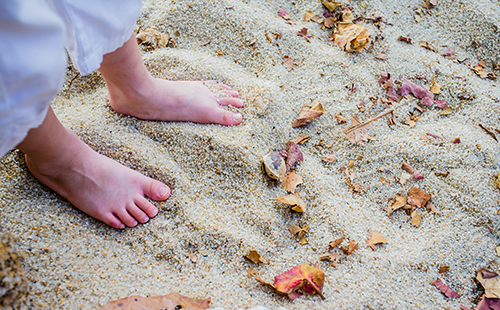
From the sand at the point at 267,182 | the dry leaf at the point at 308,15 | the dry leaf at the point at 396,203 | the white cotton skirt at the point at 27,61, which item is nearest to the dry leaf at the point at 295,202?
the sand at the point at 267,182

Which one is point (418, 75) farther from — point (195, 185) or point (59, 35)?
point (59, 35)

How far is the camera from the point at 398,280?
1.12m

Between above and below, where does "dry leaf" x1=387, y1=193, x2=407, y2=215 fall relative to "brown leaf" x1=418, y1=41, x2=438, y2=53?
below

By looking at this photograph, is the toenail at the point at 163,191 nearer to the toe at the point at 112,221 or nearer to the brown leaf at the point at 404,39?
the toe at the point at 112,221

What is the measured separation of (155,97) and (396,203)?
3.92 ft

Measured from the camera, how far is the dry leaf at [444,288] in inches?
43.8

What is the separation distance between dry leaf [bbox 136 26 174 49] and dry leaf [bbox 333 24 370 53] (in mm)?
1009

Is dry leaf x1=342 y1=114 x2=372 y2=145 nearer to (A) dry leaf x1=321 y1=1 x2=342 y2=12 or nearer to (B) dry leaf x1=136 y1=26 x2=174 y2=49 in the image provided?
(A) dry leaf x1=321 y1=1 x2=342 y2=12

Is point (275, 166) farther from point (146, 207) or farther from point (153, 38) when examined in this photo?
point (153, 38)

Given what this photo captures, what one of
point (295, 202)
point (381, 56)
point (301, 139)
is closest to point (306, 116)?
point (301, 139)

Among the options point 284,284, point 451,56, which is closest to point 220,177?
point 284,284

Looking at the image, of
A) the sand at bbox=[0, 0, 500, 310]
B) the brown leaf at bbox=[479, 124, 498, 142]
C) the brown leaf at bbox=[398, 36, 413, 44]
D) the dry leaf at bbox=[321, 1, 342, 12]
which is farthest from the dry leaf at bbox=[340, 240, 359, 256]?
the dry leaf at bbox=[321, 1, 342, 12]

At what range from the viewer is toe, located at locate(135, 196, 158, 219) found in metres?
1.21

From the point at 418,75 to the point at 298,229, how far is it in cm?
123
